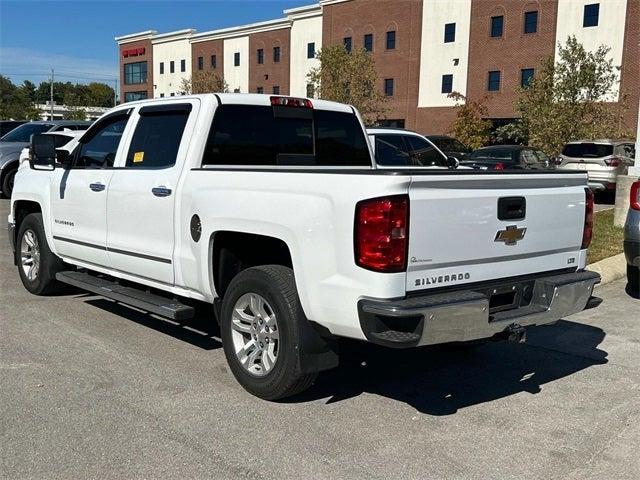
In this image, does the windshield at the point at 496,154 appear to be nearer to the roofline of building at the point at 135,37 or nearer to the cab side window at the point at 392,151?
the cab side window at the point at 392,151

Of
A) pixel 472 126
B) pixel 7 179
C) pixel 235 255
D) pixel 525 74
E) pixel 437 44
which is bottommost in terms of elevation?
pixel 7 179

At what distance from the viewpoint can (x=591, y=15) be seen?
129 ft

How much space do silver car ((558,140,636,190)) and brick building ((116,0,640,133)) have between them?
17.5 m

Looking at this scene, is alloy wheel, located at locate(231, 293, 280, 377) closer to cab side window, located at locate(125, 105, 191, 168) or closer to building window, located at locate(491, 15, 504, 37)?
cab side window, located at locate(125, 105, 191, 168)

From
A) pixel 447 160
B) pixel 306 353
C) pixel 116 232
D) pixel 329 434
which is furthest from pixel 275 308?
pixel 447 160

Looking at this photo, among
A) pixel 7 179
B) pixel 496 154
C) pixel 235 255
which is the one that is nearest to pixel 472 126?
pixel 496 154

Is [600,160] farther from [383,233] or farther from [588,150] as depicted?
[383,233]

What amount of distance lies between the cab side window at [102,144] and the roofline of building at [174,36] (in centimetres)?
6607

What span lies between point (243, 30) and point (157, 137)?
60237 mm

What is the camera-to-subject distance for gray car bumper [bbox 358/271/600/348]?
359cm

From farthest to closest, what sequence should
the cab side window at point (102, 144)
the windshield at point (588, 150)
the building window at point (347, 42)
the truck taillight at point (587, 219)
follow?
the building window at point (347, 42), the windshield at point (588, 150), the cab side window at point (102, 144), the truck taillight at point (587, 219)

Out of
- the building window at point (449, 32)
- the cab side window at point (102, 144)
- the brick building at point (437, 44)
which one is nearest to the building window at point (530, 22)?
the brick building at point (437, 44)

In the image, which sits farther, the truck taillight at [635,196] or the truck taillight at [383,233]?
the truck taillight at [635,196]

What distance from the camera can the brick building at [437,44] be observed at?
3906 centimetres
